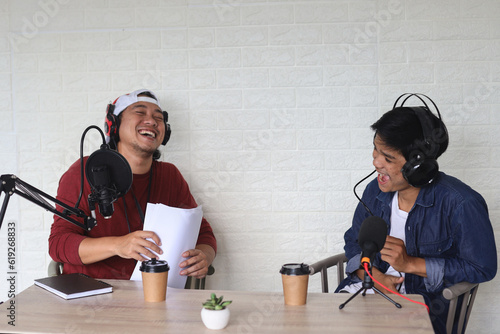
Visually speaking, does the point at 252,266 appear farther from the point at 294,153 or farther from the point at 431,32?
the point at 431,32

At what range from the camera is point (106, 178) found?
1.79 metres

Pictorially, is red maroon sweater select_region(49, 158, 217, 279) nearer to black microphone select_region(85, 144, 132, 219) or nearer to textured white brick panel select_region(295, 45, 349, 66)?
black microphone select_region(85, 144, 132, 219)

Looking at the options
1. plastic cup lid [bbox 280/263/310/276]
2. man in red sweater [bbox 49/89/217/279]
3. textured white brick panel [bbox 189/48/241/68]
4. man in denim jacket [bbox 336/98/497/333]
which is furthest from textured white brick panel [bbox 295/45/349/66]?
plastic cup lid [bbox 280/263/310/276]

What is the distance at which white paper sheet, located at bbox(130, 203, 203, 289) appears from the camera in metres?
2.03

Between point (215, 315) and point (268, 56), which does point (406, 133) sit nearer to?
point (268, 56)

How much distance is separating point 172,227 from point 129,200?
1.91 ft

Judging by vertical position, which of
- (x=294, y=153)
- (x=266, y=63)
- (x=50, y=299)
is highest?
(x=266, y=63)

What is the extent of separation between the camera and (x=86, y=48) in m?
2.94

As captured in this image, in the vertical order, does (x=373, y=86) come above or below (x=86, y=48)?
below

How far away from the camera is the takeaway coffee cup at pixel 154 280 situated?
1.79 metres

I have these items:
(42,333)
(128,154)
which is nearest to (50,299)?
(42,333)

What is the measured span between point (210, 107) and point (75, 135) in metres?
0.76

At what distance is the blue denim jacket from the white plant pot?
0.90 meters

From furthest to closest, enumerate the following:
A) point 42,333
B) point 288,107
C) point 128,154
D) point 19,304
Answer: point 288,107 < point 128,154 < point 19,304 < point 42,333
